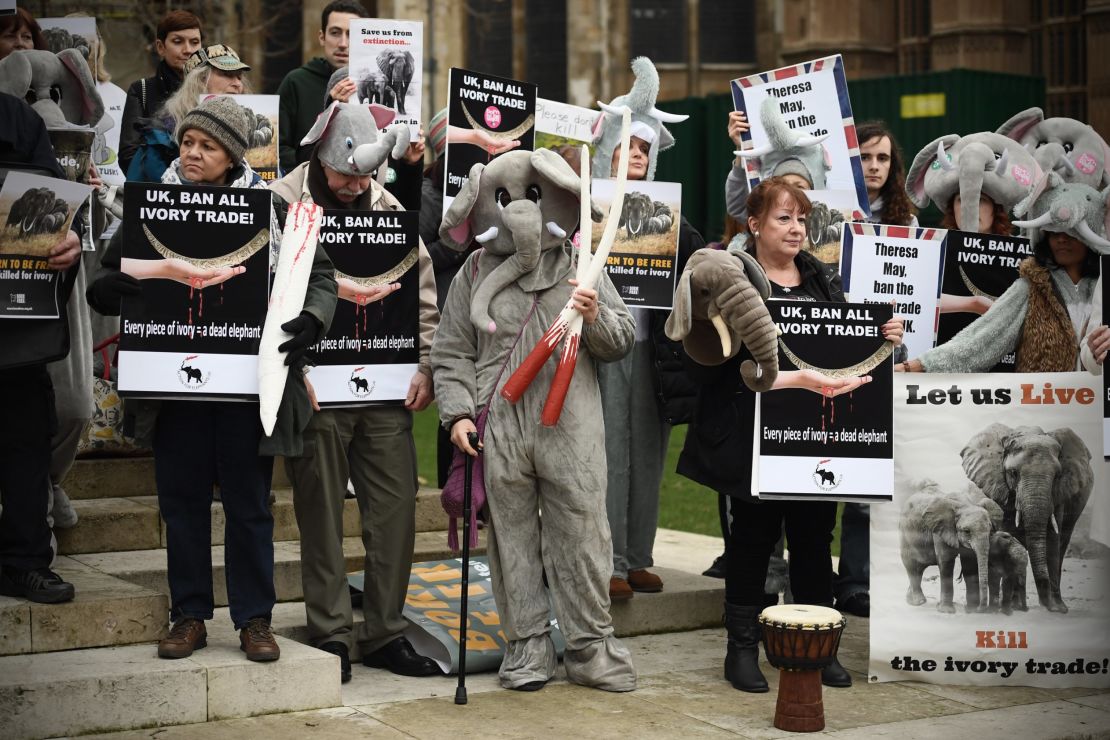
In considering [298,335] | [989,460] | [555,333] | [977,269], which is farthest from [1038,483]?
[298,335]

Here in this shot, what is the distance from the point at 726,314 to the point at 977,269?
1576mm

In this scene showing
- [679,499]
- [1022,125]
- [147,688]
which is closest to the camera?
[147,688]

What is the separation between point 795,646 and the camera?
595cm

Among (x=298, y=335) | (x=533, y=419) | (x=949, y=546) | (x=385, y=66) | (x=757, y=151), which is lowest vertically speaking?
(x=949, y=546)

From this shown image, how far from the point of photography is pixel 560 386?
20.4ft

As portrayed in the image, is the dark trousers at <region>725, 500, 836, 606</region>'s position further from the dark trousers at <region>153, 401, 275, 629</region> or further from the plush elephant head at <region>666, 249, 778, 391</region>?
the dark trousers at <region>153, 401, 275, 629</region>

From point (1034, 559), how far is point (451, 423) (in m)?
2.48

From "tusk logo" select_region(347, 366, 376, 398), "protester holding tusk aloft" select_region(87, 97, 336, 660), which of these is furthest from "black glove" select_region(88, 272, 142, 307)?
"tusk logo" select_region(347, 366, 376, 398)

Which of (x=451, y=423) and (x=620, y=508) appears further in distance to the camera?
(x=620, y=508)

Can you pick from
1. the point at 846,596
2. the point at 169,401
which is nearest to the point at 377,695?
the point at 169,401

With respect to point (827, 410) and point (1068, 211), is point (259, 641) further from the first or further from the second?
point (1068, 211)

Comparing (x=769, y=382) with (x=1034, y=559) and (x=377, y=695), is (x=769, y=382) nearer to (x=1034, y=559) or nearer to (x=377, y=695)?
(x=1034, y=559)

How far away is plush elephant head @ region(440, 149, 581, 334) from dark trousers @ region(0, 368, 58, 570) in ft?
5.50

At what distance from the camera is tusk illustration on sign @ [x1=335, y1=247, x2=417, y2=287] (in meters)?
6.61
